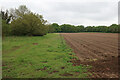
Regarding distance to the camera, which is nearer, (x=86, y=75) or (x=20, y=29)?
(x=86, y=75)

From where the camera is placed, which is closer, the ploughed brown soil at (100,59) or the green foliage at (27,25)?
the ploughed brown soil at (100,59)

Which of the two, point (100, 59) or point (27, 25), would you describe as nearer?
point (100, 59)

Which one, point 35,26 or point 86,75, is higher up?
point 35,26

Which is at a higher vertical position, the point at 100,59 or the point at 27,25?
the point at 27,25

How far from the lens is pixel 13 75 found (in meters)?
5.27

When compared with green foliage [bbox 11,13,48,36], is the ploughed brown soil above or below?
below

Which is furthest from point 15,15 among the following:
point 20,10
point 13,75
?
point 13,75

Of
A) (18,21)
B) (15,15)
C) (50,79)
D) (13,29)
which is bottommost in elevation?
(50,79)

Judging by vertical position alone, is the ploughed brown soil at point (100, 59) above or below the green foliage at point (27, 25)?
below

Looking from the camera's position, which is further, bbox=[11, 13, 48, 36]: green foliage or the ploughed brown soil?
bbox=[11, 13, 48, 36]: green foliage

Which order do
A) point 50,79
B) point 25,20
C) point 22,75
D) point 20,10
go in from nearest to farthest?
point 50,79 < point 22,75 < point 25,20 < point 20,10

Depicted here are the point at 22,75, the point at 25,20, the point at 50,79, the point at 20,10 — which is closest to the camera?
the point at 50,79

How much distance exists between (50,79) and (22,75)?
163 centimetres

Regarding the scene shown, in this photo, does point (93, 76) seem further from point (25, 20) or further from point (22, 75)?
point (25, 20)
